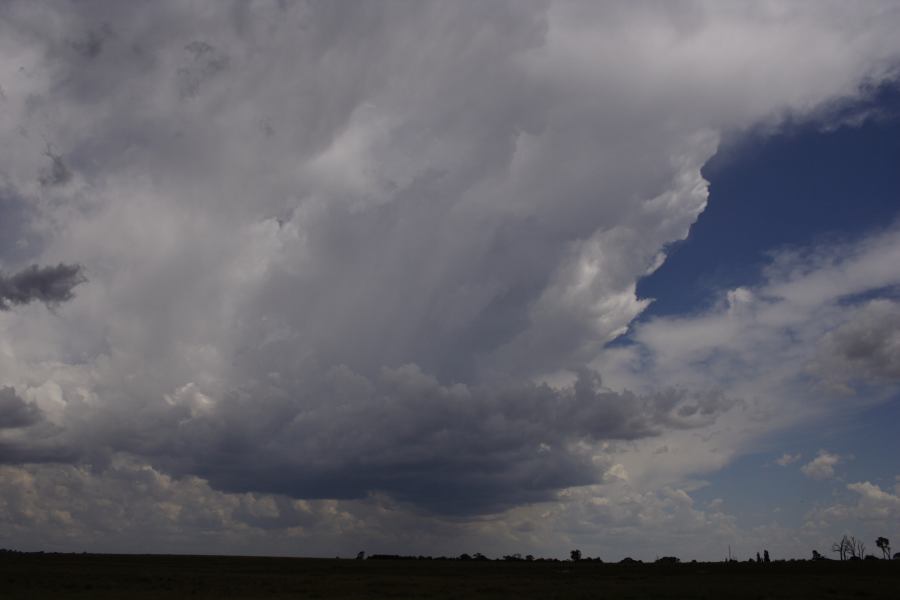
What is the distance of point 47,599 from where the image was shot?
8025cm

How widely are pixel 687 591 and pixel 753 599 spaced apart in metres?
12.8

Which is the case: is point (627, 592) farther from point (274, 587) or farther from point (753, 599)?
point (274, 587)

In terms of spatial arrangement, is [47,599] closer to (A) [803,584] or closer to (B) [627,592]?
(B) [627,592]

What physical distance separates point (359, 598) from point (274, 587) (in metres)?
24.4

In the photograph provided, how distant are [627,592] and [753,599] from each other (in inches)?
678

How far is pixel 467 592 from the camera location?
100 meters

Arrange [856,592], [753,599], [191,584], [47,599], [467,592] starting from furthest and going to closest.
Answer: [191,584]
[467,592]
[856,592]
[753,599]
[47,599]

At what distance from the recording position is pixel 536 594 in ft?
313

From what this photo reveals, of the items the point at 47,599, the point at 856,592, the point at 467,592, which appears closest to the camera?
the point at 47,599

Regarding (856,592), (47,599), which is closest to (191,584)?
(47,599)

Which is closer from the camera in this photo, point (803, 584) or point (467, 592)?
point (467, 592)

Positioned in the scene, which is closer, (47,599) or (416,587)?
(47,599)

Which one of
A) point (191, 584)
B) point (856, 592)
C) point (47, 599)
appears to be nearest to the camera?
point (47, 599)

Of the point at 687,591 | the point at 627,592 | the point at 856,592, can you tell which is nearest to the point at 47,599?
the point at 627,592
